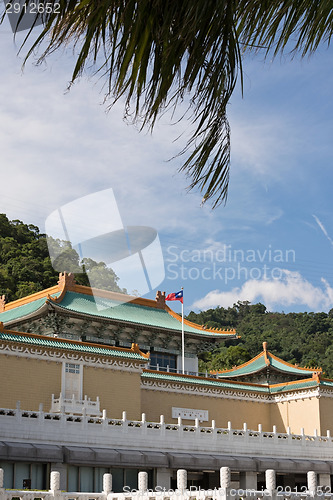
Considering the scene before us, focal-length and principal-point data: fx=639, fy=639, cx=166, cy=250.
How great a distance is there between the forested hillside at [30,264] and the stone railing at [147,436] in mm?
37964

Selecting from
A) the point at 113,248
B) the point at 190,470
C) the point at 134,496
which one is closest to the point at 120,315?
the point at 190,470

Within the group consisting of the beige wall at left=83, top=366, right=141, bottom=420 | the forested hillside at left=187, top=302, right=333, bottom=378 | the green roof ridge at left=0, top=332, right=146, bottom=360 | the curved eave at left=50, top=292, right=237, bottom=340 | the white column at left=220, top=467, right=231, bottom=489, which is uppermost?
the forested hillside at left=187, top=302, right=333, bottom=378

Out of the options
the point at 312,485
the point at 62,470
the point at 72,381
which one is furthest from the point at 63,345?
the point at 312,485

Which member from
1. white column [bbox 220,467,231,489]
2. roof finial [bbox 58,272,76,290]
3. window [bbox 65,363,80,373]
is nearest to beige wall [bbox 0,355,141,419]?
window [bbox 65,363,80,373]

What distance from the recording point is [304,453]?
28375 mm

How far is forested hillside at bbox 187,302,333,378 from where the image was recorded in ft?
219

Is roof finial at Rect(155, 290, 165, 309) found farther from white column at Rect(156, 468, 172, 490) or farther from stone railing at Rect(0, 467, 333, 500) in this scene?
stone railing at Rect(0, 467, 333, 500)

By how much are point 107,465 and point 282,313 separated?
93.0m

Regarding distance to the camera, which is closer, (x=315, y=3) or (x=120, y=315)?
(x=315, y=3)

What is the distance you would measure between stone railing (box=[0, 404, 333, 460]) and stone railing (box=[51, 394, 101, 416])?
675 mm

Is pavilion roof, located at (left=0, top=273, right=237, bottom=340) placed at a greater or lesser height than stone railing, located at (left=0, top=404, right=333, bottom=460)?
greater

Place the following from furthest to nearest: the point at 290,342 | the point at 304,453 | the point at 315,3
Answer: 1. the point at 290,342
2. the point at 304,453
3. the point at 315,3

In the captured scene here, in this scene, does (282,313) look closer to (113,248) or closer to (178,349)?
(113,248)

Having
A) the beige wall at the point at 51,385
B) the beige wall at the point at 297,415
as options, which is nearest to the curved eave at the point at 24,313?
the beige wall at the point at 51,385
